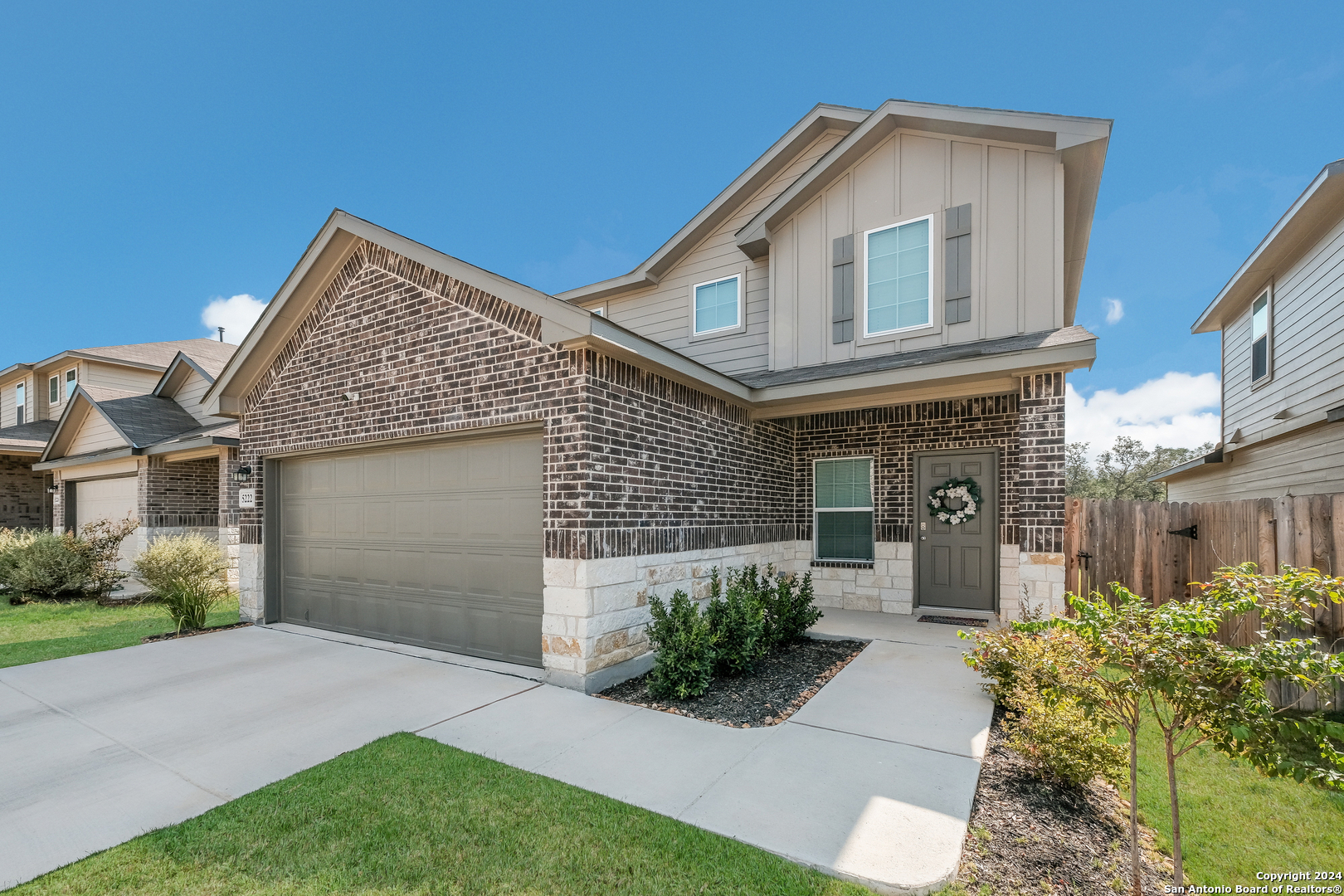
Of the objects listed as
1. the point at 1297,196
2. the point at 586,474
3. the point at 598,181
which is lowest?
the point at 586,474

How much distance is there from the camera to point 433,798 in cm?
338

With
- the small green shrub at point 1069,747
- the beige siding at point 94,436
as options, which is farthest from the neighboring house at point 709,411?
the beige siding at point 94,436

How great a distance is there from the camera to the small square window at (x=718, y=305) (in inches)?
379

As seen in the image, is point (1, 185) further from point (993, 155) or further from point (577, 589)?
point (993, 155)

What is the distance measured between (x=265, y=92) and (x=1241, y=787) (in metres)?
20.1

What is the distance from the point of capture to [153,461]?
42.1ft

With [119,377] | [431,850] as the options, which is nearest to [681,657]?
[431,850]

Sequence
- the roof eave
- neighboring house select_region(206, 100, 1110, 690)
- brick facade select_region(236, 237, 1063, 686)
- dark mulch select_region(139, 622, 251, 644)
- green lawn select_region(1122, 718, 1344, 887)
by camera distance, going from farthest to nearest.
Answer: dark mulch select_region(139, 622, 251, 644) < the roof eave < neighboring house select_region(206, 100, 1110, 690) < brick facade select_region(236, 237, 1063, 686) < green lawn select_region(1122, 718, 1344, 887)

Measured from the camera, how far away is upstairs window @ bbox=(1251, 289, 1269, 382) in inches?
387

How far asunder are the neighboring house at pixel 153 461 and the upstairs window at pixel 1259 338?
18525 mm

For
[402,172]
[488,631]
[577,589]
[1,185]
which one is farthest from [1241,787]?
[1,185]

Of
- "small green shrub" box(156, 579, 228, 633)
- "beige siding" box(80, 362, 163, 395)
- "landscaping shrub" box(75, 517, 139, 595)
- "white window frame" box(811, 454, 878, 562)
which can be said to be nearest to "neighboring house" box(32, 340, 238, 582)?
"landscaping shrub" box(75, 517, 139, 595)

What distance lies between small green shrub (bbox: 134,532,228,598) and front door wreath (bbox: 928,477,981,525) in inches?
414

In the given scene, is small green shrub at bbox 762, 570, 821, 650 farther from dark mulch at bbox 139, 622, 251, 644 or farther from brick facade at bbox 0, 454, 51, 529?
brick facade at bbox 0, 454, 51, 529
